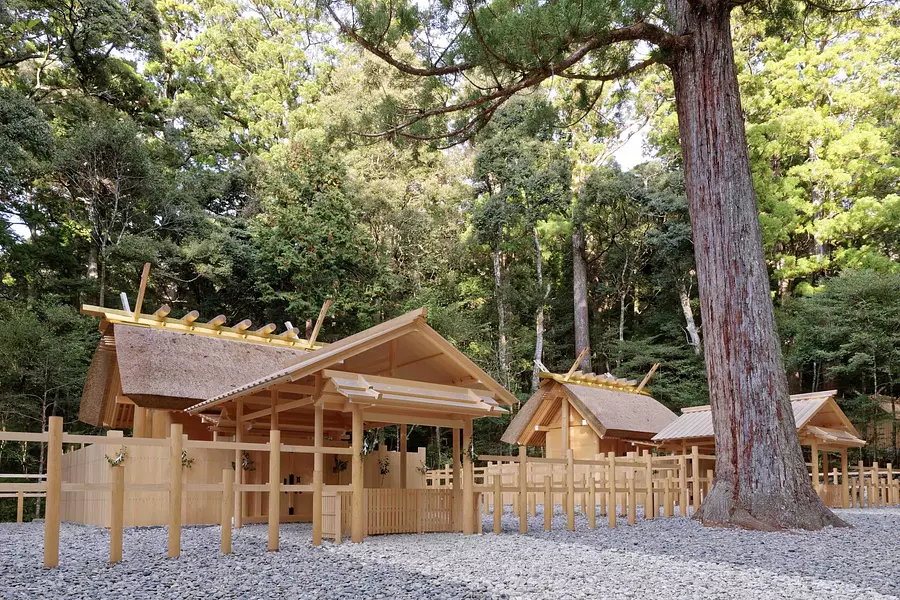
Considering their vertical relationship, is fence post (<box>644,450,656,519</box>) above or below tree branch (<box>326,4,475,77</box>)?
below

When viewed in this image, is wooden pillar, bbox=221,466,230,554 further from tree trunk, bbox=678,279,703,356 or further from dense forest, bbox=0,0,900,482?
tree trunk, bbox=678,279,703,356

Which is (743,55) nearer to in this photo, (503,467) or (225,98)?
(503,467)

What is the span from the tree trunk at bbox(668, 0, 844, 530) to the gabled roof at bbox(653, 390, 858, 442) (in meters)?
5.48

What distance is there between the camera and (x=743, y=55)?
2622 cm

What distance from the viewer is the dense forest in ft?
70.4

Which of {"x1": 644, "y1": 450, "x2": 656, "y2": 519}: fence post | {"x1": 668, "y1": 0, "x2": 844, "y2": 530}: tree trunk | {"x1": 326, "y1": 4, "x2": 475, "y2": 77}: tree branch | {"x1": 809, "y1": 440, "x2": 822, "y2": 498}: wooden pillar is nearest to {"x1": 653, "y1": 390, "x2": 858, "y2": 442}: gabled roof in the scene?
{"x1": 809, "y1": 440, "x2": 822, "y2": 498}: wooden pillar

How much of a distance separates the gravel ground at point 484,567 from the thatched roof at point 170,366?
9.74 feet

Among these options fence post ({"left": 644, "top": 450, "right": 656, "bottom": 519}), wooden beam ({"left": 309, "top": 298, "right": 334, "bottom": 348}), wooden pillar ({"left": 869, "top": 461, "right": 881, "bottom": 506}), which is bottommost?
wooden pillar ({"left": 869, "top": 461, "right": 881, "bottom": 506})

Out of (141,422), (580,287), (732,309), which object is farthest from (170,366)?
(580,287)

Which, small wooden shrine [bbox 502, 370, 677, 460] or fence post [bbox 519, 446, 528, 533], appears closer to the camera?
fence post [bbox 519, 446, 528, 533]

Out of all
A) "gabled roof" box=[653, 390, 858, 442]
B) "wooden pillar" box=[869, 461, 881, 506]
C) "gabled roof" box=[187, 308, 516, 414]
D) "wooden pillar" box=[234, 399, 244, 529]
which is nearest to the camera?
"gabled roof" box=[187, 308, 516, 414]

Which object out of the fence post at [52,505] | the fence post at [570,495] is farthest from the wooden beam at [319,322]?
the fence post at [52,505]

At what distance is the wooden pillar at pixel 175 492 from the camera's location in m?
6.77

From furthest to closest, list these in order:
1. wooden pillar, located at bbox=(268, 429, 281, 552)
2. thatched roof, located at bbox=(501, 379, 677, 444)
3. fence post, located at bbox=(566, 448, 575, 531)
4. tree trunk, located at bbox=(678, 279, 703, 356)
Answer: tree trunk, located at bbox=(678, 279, 703, 356)
thatched roof, located at bbox=(501, 379, 677, 444)
fence post, located at bbox=(566, 448, 575, 531)
wooden pillar, located at bbox=(268, 429, 281, 552)
